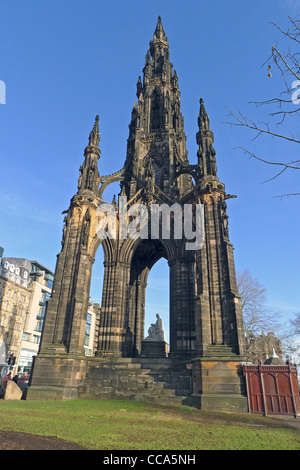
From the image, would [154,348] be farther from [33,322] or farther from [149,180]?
[33,322]

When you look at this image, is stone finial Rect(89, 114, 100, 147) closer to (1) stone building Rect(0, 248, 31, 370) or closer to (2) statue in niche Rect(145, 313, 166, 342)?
(2) statue in niche Rect(145, 313, 166, 342)

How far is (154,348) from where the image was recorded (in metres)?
21.0

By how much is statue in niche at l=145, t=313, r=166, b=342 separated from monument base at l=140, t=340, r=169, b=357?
0.28 metres

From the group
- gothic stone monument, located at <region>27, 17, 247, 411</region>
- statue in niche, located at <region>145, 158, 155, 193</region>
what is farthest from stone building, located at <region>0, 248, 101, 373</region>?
statue in niche, located at <region>145, 158, 155, 193</region>

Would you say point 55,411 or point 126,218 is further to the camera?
point 126,218

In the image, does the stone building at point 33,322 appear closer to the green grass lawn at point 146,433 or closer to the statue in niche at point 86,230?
the statue in niche at point 86,230

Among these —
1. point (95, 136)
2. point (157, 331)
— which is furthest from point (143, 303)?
point (95, 136)

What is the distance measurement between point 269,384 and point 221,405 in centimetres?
232

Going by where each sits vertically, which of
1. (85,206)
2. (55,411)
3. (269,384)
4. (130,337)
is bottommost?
(55,411)

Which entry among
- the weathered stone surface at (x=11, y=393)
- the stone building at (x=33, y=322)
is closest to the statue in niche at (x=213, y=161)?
the weathered stone surface at (x=11, y=393)

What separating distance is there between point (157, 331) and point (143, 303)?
3.78 meters
